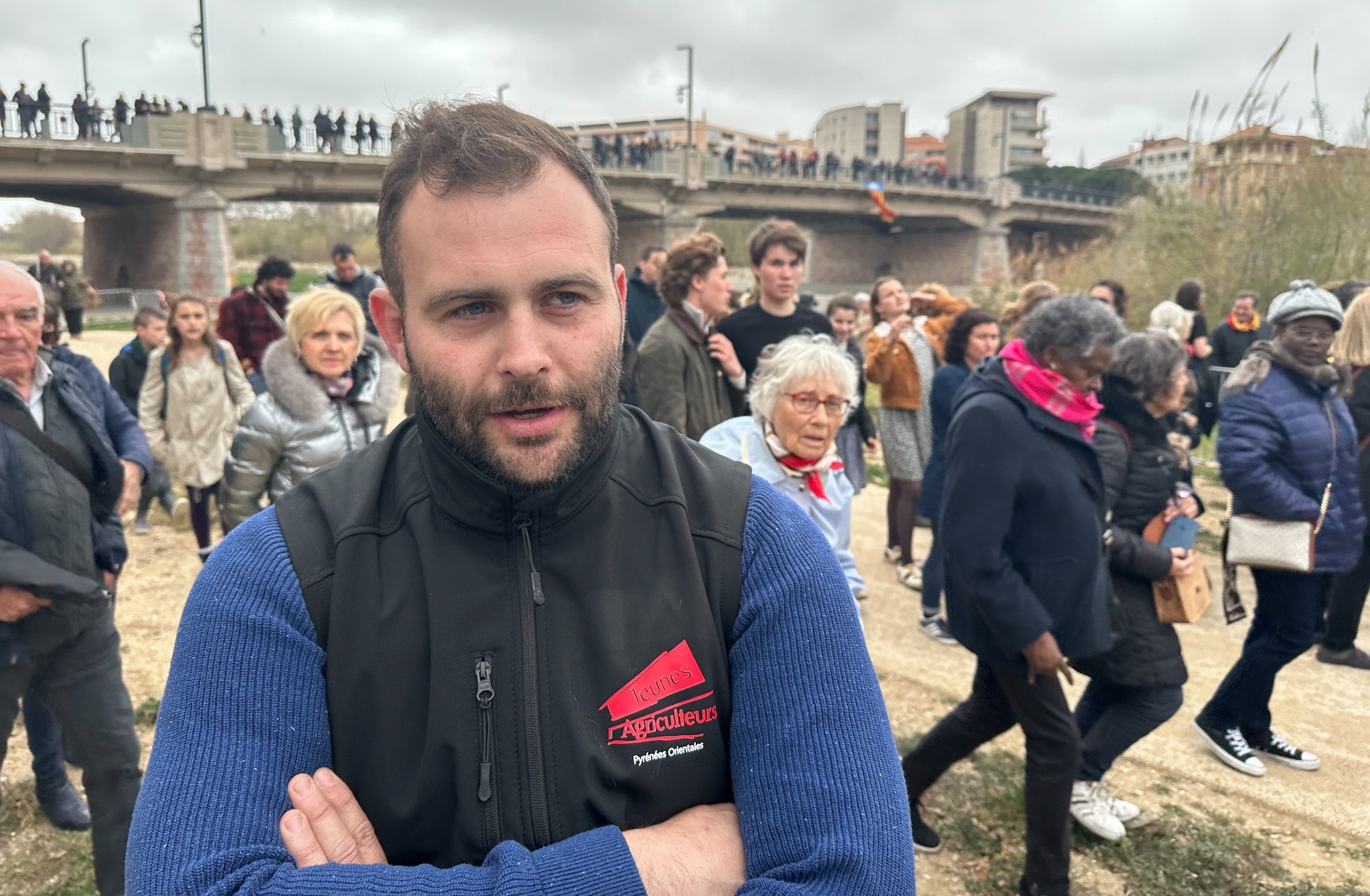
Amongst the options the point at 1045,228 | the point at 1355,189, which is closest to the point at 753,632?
the point at 1355,189

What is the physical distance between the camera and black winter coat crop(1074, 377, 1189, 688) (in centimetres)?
329

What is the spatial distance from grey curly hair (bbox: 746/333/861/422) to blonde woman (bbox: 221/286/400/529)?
1.60m

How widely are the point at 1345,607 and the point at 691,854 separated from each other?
552cm

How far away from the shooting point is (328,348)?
12.5 feet

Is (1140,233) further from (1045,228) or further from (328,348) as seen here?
(1045,228)

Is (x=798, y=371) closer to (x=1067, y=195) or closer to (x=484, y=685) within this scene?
(x=484, y=685)

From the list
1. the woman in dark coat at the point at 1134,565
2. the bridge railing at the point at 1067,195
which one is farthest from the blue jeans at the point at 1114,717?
the bridge railing at the point at 1067,195

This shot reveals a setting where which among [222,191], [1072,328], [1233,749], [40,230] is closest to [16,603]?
[1072,328]

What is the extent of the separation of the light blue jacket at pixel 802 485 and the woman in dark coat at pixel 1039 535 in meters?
0.36

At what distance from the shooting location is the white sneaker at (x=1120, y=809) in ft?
11.7

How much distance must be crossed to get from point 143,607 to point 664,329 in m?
3.89

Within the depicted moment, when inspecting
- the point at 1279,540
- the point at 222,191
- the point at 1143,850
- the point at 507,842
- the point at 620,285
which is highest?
the point at 222,191

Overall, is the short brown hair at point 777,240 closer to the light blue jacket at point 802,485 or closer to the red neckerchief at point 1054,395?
the light blue jacket at point 802,485

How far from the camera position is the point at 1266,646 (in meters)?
3.94
